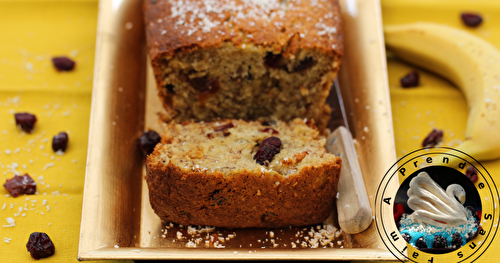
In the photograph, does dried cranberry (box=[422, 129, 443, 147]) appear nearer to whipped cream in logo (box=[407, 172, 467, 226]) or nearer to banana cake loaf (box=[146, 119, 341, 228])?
whipped cream in logo (box=[407, 172, 467, 226])

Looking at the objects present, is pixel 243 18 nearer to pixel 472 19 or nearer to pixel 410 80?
pixel 410 80


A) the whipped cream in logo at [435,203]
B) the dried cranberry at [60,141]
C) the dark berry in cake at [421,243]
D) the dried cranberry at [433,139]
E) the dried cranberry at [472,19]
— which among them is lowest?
the dark berry in cake at [421,243]

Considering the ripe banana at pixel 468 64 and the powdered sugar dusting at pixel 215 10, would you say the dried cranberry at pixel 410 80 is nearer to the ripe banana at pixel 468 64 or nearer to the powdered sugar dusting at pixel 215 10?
the ripe banana at pixel 468 64

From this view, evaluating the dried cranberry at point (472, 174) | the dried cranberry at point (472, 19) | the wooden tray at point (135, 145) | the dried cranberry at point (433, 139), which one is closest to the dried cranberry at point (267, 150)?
the wooden tray at point (135, 145)

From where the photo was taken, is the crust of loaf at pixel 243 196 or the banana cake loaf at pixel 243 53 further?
the banana cake loaf at pixel 243 53

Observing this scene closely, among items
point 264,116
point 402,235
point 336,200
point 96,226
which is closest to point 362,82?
point 264,116

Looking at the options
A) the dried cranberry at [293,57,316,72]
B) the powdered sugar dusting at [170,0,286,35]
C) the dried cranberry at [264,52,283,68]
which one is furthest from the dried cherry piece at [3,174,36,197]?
the dried cranberry at [293,57,316,72]

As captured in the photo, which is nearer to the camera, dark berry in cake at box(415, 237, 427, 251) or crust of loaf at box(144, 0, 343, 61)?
dark berry in cake at box(415, 237, 427, 251)
